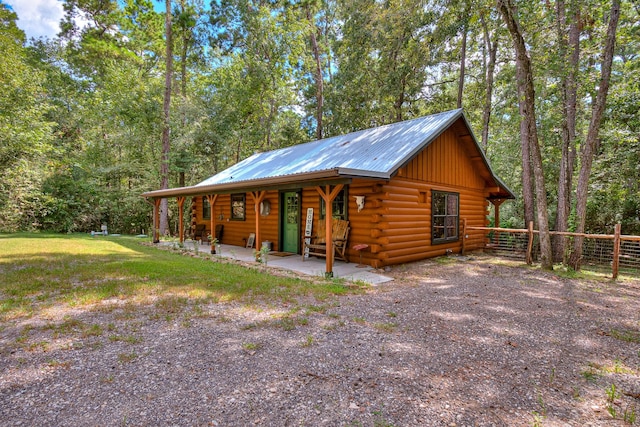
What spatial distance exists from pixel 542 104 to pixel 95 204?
23372 mm

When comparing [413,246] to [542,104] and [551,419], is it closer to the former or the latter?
[551,419]

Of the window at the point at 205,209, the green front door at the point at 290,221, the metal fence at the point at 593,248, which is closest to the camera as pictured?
the metal fence at the point at 593,248

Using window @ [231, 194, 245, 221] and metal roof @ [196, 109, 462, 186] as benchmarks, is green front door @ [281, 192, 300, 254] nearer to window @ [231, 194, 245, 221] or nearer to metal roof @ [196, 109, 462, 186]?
metal roof @ [196, 109, 462, 186]

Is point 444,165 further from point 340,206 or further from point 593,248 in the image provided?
point 593,248

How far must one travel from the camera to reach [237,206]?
11.8 metres

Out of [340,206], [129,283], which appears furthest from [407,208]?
[129,283]

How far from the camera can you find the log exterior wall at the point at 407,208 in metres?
7.51

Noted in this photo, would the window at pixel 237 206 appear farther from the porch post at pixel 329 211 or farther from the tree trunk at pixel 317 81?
the tree trunk at pixel 317 81

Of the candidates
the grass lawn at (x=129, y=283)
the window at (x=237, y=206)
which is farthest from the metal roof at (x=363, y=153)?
the grass lawn at (x=129, y=283)

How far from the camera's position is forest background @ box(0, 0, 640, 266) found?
9.82 metres

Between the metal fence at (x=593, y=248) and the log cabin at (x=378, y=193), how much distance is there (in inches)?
32.7

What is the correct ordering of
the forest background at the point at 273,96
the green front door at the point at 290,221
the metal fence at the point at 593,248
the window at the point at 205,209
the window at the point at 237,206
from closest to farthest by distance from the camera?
1. the metal fence at the point at 593,248
2. the green front door at the point at 290,221
3. the forest background at the point at 273,96
4. the window at the point at 237,206
5. the window at the point at 205,209

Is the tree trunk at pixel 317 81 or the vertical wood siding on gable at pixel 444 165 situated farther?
the tree trunk at pixel 317 81

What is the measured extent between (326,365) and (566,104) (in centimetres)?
1038
